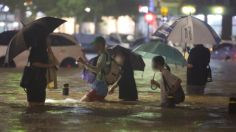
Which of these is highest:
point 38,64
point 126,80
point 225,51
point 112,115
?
point 225,51

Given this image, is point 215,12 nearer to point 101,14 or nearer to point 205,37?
point 101,14

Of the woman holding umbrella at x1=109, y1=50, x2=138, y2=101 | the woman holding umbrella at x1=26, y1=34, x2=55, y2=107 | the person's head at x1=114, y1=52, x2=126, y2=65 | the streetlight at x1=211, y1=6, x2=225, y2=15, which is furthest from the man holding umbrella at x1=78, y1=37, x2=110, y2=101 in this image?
the streetlight at x1=211, y1=6, x2=225, y2=15

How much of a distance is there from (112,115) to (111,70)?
1675 millimetres

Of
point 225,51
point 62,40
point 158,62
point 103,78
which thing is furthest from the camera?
point 225,51

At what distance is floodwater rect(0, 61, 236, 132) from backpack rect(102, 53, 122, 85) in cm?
54

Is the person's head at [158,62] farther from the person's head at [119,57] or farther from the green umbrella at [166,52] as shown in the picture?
the green umbrella at [166,52]

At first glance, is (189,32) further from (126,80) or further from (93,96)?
(93,96)

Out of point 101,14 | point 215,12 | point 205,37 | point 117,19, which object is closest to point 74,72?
point 205,37

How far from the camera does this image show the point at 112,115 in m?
11.9

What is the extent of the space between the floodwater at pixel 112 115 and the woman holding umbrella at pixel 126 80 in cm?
26

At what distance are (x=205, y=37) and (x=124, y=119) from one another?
5.60 meters

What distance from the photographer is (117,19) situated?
7006 centimetres

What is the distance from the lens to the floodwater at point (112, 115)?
1056cm

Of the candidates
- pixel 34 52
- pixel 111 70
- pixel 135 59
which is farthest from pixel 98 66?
pixel 135 59
